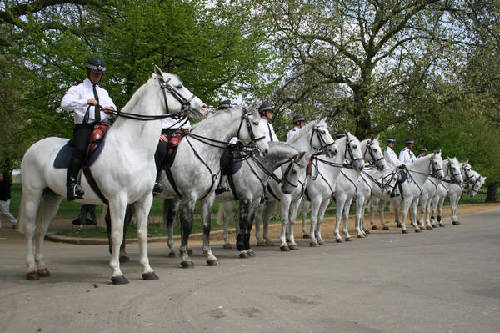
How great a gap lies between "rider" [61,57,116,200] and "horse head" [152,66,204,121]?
0.92m

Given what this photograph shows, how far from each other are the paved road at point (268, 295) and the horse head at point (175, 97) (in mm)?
2869

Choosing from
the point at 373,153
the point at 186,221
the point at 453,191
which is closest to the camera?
the point at 186,221

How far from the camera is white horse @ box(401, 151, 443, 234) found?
60.0 ft

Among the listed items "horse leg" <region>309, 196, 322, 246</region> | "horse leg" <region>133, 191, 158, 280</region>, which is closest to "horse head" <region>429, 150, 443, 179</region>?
"horse leg" <region>309, 196, 322, 246</region>

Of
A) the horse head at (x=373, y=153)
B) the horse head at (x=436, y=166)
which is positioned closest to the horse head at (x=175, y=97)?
the horse head at (x=373, y=153)

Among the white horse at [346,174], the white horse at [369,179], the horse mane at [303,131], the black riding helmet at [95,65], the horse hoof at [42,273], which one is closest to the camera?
the black riding helmet at [95,65]

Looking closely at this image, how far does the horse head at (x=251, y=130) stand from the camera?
33.2 feet

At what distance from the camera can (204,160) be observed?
962cm

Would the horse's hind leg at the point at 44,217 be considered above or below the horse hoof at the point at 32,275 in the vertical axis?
above

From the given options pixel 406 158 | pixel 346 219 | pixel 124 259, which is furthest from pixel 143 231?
pixel 406 158

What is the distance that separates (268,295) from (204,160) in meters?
3.61

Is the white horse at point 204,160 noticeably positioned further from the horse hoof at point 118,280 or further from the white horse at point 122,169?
the horse hoof at point 118,280

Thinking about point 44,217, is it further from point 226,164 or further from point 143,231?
point 226,164

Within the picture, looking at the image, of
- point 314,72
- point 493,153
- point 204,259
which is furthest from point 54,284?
point 493,153
